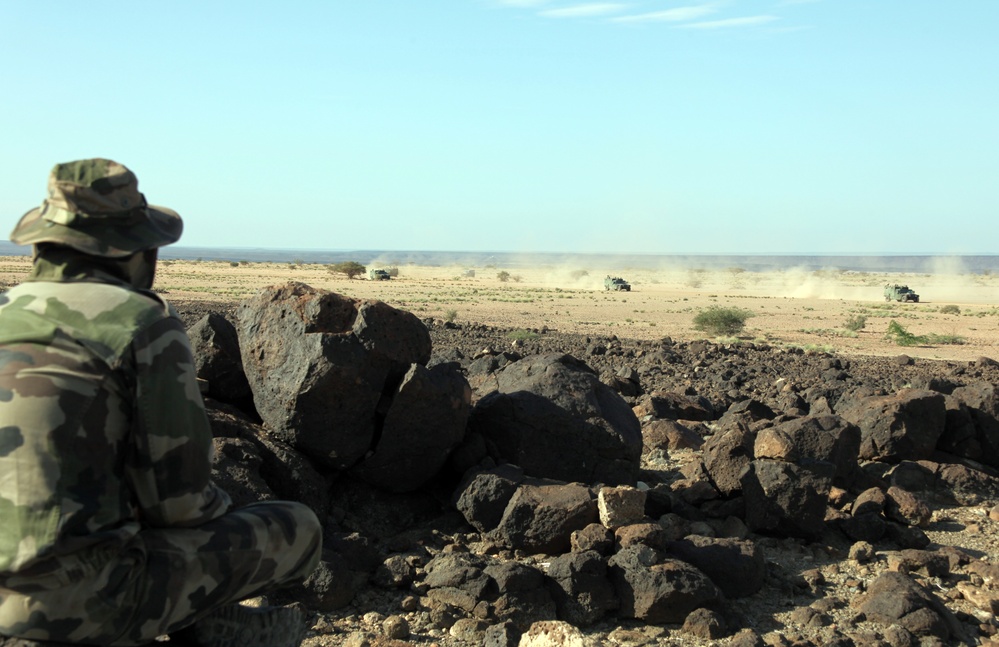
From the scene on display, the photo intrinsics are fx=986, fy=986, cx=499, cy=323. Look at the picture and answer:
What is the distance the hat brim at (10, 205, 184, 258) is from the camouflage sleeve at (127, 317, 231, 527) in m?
0.28

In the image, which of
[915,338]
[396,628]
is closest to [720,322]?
[915,338]

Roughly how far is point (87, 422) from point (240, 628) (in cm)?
100

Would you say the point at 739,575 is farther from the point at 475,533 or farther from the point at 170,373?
the point at 170,373

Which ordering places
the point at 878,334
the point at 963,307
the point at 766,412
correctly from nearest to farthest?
the point at 766,412
the point at 878,334
the point at 963,307

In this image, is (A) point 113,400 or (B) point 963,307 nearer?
(A) point 113,400

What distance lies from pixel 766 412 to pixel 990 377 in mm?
8329

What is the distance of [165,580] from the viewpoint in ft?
9.59

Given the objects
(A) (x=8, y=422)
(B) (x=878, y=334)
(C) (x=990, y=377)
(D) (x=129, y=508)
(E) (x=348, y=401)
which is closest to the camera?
(A) (x=8, y=422)

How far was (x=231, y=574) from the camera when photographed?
10.1ft

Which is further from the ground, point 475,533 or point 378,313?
point 378,313

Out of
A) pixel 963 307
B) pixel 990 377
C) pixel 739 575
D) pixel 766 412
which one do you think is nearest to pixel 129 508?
pixel 739 575

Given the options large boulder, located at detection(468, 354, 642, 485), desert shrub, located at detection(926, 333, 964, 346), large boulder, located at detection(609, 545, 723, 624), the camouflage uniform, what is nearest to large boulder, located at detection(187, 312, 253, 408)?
large boulder, located at detection(468, 354, 642, 485)

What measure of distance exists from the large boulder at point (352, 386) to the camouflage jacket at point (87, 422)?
133 inches

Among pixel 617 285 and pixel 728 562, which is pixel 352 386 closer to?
pixel 728 562
